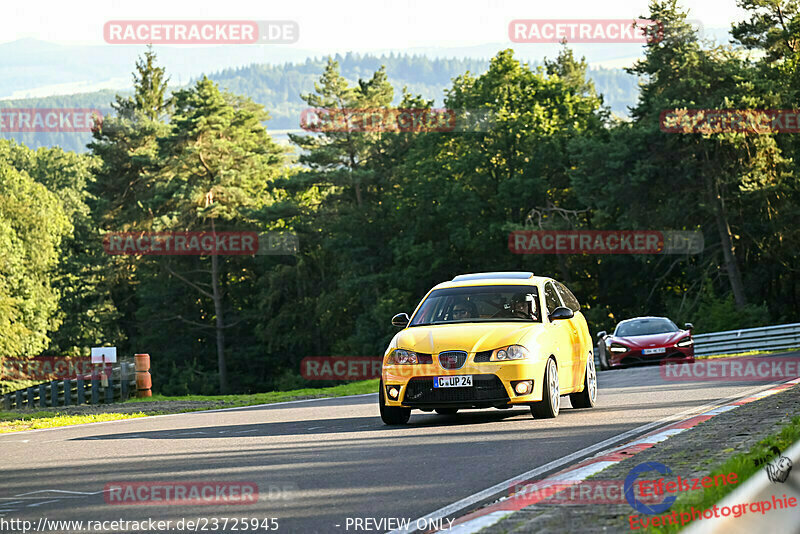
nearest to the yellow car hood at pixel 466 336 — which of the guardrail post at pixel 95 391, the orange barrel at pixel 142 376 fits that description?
the orange barrel at pixel 142 376

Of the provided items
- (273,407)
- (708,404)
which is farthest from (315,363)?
(708,404)

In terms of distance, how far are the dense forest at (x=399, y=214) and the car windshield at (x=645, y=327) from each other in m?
18.8

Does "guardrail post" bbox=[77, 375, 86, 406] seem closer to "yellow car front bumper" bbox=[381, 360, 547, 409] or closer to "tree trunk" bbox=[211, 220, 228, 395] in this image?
"yellow car front bumper" bbox=[381, 360, 547, 409]

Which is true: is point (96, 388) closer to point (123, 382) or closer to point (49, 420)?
point (123, 382)

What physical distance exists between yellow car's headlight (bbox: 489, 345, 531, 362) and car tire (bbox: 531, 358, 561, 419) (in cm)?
46

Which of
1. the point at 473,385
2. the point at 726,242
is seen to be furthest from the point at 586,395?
the point at 726,242

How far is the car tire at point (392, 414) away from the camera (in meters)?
13.4

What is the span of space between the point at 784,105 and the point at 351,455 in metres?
45.4

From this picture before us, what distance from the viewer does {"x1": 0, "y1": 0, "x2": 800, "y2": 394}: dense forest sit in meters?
50.8

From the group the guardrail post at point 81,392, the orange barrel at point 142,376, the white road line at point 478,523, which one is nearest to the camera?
the white road line at point 478,523

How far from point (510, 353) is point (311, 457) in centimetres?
337

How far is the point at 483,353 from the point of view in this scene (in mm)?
12977

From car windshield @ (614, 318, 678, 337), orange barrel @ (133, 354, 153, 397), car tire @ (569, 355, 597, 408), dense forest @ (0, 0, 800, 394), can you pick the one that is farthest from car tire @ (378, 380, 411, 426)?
dense forest @ (0, 0, 800, 394)

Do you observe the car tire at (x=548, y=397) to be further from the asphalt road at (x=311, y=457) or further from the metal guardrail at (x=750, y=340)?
the metal guardrail at (x=750, y=340)
